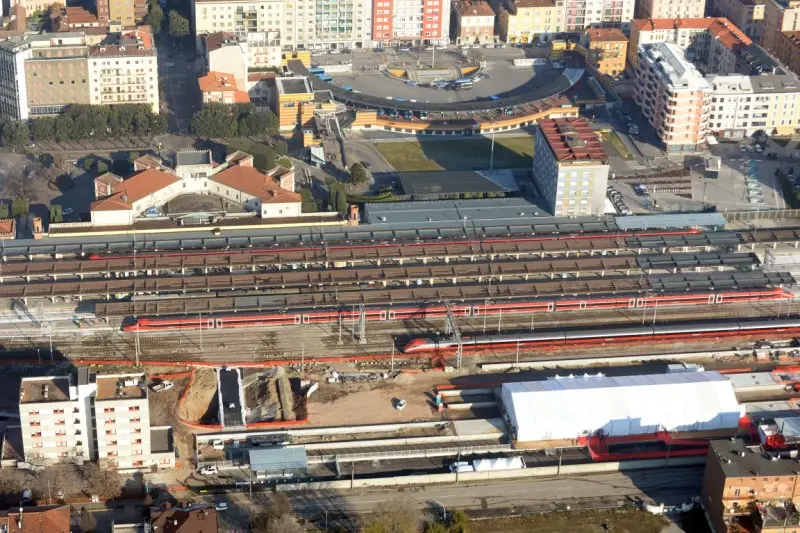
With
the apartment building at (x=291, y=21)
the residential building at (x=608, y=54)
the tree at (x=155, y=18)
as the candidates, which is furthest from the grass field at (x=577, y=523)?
the tree at (x=155, y=18)

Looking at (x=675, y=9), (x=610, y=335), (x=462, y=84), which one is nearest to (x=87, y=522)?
(x=610, y=335)

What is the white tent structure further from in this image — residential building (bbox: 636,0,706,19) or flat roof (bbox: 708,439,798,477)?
residential building (bbox: 636,0,706,19)

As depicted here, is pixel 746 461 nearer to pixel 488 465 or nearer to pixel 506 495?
pixel 506 495

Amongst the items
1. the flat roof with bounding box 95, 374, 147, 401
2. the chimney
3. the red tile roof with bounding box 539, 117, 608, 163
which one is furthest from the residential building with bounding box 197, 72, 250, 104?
the flat roof with bounding box 95, 374, 147, 401

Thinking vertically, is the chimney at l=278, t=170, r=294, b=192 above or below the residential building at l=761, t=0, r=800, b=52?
below

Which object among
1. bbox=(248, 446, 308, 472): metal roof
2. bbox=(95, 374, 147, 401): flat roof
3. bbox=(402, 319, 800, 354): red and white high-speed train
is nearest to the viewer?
bbox=(95, 374, 147, 401): flat roof

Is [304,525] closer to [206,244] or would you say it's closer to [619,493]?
[619,493]
